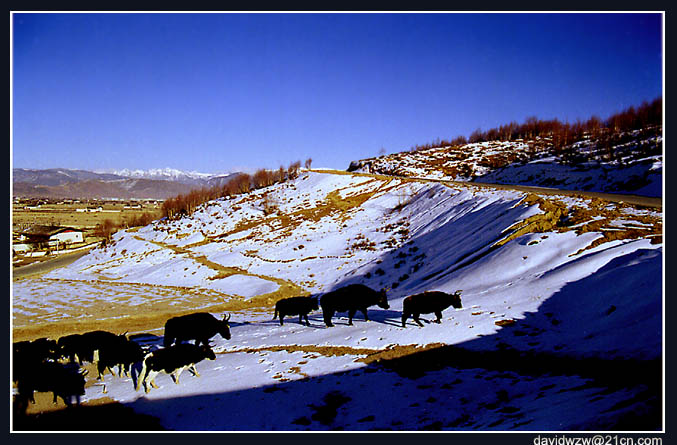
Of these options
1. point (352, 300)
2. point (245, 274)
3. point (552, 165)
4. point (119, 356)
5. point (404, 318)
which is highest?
point (552, 165)

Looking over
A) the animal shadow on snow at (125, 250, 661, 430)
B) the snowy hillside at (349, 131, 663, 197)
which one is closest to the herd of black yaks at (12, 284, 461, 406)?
the animal shadow on snow at (125, 250, 661, 430)

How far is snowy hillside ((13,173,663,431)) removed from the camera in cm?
565

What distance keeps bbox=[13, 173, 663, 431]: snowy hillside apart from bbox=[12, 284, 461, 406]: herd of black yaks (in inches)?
16.4

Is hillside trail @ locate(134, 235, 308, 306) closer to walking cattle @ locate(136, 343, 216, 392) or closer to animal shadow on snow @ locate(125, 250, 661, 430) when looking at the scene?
walking cattle @ locate(136, 343, 216, 392)

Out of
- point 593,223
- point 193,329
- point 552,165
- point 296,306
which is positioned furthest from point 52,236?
point 552,165

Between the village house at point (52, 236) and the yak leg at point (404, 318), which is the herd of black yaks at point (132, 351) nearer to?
the yak leg at point (404, 318)

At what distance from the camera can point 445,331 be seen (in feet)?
31.0

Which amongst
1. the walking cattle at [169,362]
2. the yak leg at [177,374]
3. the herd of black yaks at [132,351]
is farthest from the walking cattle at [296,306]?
the yak leg at [177,374]

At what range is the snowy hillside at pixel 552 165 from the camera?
30844mm

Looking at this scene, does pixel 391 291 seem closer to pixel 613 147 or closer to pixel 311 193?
pixel 311 193

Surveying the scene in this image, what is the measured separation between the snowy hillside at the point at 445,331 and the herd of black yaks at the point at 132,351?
417 millimetres

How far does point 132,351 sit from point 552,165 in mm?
55029

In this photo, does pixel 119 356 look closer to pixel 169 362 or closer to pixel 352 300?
pixel 169 362
